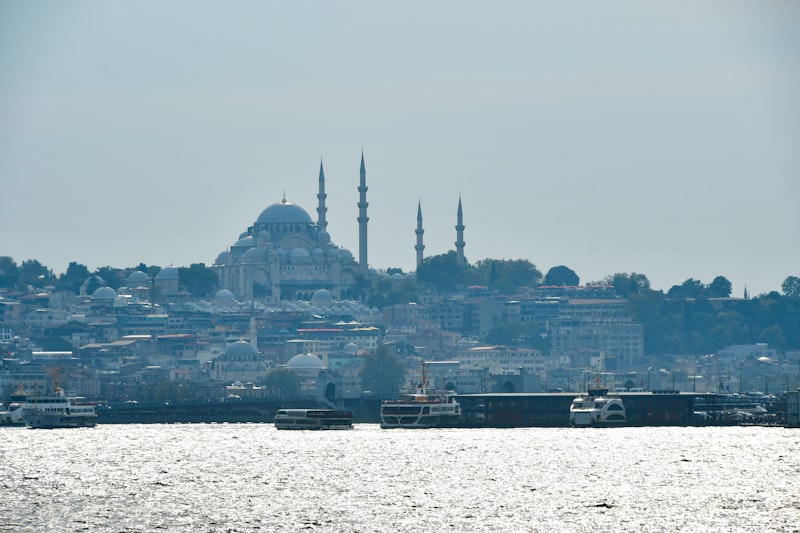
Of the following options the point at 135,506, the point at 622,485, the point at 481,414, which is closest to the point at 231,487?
the point at 135,506

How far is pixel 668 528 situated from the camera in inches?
3765

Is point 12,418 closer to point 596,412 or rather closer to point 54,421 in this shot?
point 54,421

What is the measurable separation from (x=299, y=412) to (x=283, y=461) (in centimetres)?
4251

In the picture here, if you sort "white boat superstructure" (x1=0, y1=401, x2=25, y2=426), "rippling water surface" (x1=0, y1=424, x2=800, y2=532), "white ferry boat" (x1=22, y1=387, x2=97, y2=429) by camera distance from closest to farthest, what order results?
"rippling water surface" (x1=0, y1=424, x2=800, y2=532), "white ferry boat" (x1=22, y1=387, x2=97, y2=429), "white boat superstructure" (x1=0, y1=401, x2=25, y2=426)

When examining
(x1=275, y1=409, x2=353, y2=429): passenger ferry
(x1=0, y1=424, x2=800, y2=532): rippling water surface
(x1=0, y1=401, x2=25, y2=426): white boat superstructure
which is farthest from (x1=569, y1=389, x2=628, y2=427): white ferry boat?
(x1=0, y1=401, x2=25, y2=426): white boat superstructure

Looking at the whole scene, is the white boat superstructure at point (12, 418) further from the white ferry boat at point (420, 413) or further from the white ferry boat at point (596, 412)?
the white ferry boat at point (596, 412)

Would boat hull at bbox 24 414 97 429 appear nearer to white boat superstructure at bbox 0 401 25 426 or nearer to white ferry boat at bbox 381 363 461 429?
white boat superstructure at bbox 0 401 25 426

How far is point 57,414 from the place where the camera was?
6929 inches

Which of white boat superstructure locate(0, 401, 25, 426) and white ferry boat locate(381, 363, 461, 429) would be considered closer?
white ferry boat locate(381, 363, 461, 429)

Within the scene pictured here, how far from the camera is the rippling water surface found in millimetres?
99062

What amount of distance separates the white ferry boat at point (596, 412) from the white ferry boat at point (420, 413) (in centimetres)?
788

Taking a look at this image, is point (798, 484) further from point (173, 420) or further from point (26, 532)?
point (173, 420)

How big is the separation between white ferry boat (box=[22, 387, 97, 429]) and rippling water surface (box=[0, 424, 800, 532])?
53.7 ft

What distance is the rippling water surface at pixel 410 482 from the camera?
99062 millimetres
